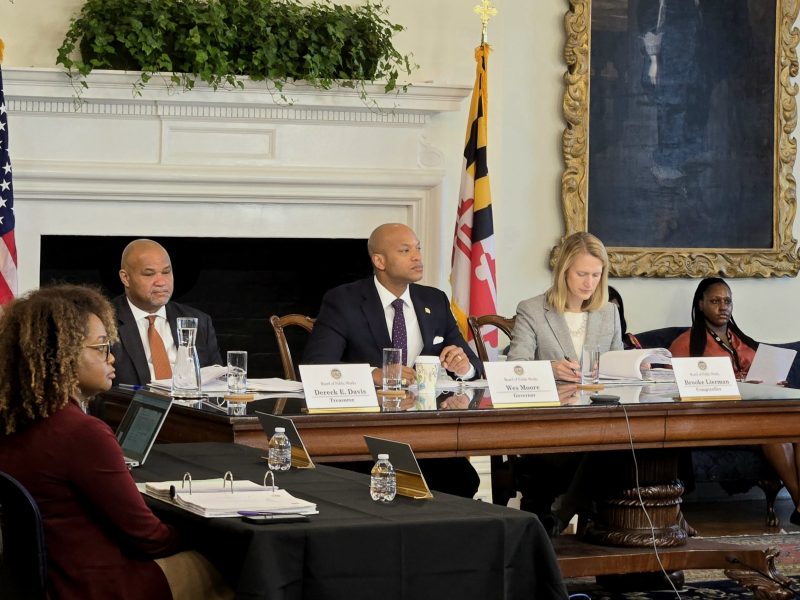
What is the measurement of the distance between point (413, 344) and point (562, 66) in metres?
2.52

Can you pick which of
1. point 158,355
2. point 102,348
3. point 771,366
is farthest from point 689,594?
point 102,348

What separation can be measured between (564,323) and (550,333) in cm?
7

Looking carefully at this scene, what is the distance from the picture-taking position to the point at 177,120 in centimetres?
618

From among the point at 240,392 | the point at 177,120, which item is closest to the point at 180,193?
the point at 177,120

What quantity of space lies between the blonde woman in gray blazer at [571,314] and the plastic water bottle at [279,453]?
2.08 m

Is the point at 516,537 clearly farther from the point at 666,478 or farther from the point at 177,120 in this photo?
the point at 177,120

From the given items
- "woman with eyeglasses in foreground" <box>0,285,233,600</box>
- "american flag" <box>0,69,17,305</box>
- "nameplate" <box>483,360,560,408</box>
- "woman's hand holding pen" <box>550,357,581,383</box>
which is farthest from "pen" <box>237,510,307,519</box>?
"american flag" <box>0,69,17,305</box>

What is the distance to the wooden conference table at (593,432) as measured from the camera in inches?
142

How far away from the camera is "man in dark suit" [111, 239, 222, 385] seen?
15.3ft

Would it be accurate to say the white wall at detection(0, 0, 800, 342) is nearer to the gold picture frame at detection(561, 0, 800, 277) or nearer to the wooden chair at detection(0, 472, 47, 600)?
the gold picture frame at detection(561, 0, 800, 277)

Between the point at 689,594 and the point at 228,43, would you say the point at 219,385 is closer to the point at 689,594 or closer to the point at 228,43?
A: the point at 689,594

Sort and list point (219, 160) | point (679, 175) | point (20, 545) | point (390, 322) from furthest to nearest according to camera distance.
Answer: point (679, 175) → point (219, 160) → point (390, 322) → point (20, 545)

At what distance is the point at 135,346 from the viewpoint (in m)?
4.67

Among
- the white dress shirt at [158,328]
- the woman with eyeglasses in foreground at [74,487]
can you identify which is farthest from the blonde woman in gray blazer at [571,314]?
the woman with eyeglasses in foreground at [74,487]
